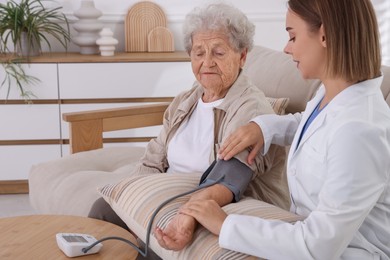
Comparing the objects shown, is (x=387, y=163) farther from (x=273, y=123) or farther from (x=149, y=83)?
(x=149, y=83)

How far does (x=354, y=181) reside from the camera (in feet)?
4.05

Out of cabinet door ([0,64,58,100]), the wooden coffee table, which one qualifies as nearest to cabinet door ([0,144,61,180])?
cabinet door ([0,64,58,100])

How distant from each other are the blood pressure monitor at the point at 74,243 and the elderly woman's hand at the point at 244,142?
42 centimetres

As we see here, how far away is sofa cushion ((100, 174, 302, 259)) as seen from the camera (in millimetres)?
1487

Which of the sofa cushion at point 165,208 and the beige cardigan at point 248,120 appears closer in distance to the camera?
the sofa cushion at point 165,208

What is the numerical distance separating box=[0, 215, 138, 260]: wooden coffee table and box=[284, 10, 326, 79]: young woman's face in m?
0.64

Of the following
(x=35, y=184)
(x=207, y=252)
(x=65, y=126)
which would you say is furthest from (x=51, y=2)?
(x=207, y=252)

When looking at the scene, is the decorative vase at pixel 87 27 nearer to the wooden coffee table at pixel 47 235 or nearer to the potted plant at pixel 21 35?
the potted plant at pixel 21 35

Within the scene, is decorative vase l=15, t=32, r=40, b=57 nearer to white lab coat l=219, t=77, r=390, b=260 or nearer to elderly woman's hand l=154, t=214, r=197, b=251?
elderly woman's hand l=154, t=214, r=197, b=251

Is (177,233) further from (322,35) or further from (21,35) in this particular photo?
(21,35)

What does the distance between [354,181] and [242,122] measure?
0.66 m

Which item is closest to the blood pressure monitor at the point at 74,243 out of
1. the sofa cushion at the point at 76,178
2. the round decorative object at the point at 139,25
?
the sofa cushion at the point at 76,178

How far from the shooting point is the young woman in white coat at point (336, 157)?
1.25 m

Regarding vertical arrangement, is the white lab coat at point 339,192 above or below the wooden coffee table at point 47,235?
above
